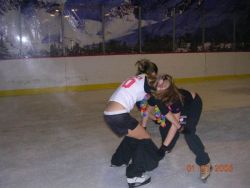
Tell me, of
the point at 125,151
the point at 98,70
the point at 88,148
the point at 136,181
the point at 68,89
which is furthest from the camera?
the point at 98,70

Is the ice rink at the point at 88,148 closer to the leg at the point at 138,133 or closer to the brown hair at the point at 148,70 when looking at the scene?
the leg at the point at 138,133

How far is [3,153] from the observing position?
4.62 m

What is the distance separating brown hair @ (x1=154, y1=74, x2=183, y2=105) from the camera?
3.32 m

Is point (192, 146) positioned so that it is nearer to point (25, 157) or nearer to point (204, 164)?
point (204, 164)

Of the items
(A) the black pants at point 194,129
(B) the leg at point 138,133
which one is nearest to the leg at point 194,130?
(A) the black pants at point 194,129

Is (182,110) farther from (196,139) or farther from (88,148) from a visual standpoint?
(88,148)

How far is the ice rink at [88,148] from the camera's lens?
369 centimetres

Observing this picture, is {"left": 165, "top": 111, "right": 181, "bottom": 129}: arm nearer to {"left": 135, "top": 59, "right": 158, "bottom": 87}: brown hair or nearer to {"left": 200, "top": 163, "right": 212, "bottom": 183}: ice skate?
{"left": 135, "top": 59, "right": 158, "bottom": 87}: brown hair

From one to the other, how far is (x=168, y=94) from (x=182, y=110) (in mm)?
258

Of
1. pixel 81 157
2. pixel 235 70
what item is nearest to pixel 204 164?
pixel 81 157

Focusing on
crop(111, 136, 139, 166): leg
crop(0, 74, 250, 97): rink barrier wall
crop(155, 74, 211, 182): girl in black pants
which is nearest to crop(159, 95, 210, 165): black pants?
crop(155, 74, 211, 182): girl in black pants

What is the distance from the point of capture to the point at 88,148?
4.80 metres
